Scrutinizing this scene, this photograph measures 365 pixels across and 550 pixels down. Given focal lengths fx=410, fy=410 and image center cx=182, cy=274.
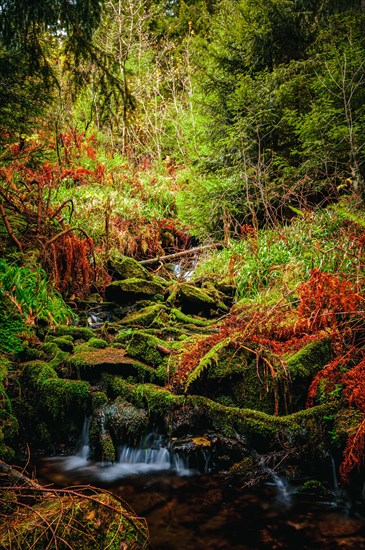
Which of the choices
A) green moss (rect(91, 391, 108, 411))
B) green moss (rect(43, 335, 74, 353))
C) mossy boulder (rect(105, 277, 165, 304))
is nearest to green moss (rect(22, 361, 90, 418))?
green moss (rect(91, 391, 108, 411))

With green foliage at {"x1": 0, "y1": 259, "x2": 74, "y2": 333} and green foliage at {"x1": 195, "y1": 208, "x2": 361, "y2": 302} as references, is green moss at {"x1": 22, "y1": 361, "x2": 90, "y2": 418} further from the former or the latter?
green foliage at {"x1": 195, "y1": 208, "x2": 361, "y2": 302}

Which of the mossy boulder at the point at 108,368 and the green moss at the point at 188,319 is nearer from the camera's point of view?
the mossy boulder at the point at 108,368

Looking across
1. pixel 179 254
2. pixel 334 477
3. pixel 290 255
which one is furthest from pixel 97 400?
pixel 179 254

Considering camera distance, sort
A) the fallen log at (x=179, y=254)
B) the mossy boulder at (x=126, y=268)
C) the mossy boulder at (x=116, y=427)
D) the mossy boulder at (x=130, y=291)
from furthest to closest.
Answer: the fallen log at (x=179, y=254)
the mossy boulder at (x=126, y=268)
the mossy boulder at (x=130, y=291)
the mossy boulder at (x=116, y=427)

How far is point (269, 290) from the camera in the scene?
18.3 feet

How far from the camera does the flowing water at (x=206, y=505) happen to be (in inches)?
105

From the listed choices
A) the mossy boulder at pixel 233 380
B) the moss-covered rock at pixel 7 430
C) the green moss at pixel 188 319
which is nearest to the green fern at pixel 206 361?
the mossy boulder at pixel 233 380

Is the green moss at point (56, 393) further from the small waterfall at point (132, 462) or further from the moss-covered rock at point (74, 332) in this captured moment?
the moss-covered rock at point (74, 332)

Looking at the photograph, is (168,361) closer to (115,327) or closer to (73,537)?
(115,327)

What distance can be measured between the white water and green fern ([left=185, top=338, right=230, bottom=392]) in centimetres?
60

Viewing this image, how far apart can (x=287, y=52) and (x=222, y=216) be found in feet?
12.7

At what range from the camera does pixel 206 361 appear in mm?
3852

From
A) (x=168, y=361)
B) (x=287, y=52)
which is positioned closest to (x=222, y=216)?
(x=287, y=52)

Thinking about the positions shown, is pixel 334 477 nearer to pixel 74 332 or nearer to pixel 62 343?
pixel 62 343
